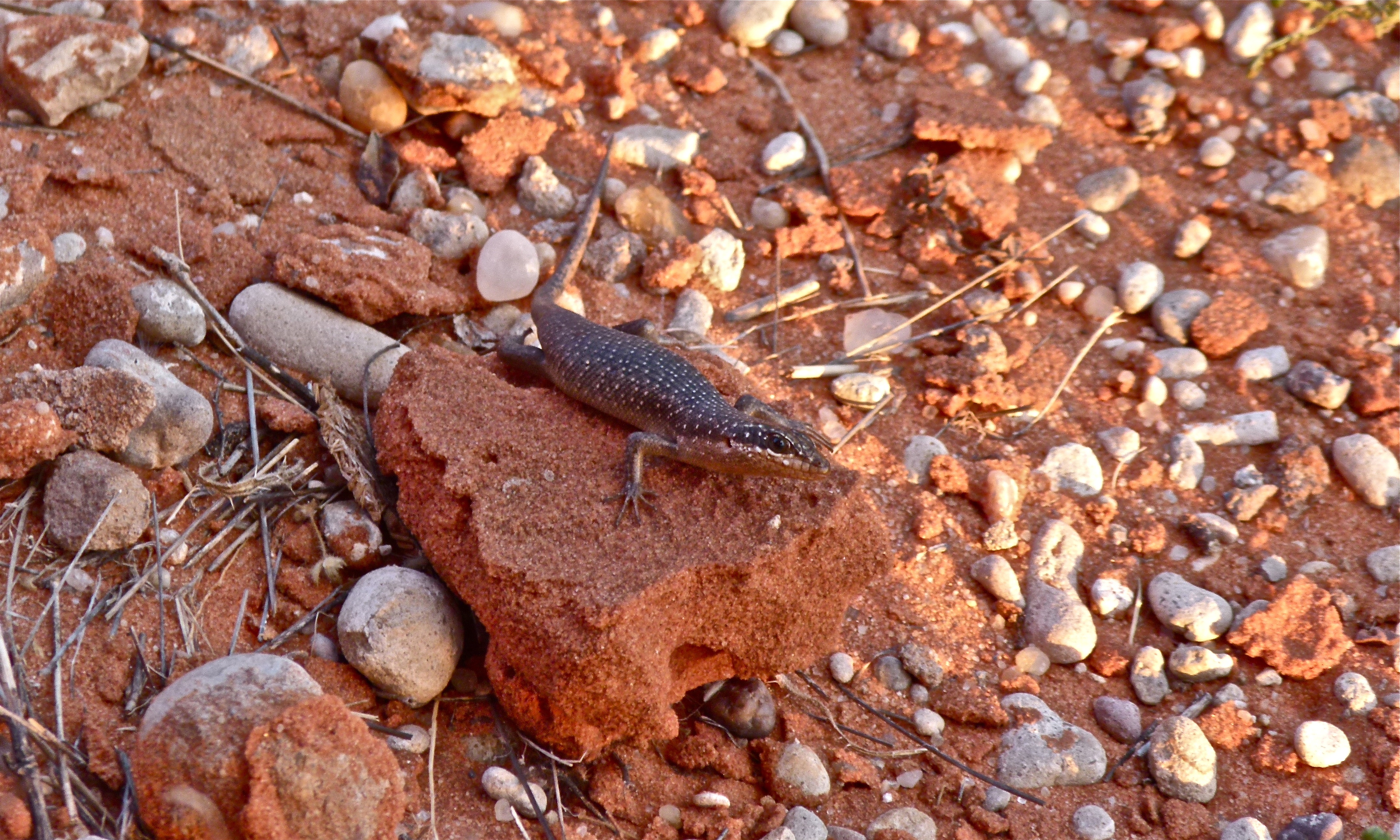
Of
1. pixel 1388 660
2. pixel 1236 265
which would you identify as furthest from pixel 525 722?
pixel 1236 265

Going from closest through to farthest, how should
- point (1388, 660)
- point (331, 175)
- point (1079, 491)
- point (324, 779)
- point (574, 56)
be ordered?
1. point (324, 779)
2. point (1388, 660)
3. point (1079, 491)
4. point (331, 175)
5. point (574, 56)

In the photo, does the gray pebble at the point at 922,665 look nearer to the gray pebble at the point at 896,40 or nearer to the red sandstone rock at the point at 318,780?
the red sandstone rock at the point at 318,780

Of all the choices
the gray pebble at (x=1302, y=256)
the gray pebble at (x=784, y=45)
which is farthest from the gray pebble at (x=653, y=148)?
the gray pebble at (x=1302, y=256)

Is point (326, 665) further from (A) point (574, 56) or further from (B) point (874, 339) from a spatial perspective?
(A) point (574, 56)

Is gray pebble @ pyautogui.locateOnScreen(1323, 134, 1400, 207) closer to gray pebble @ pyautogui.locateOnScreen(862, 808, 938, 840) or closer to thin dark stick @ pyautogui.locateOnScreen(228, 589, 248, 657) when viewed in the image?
gray pebble @ pyautogui.locateOnScreen(862, 808, 938, 840)

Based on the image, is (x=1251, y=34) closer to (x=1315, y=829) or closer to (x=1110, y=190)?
(x=1110, y=190)

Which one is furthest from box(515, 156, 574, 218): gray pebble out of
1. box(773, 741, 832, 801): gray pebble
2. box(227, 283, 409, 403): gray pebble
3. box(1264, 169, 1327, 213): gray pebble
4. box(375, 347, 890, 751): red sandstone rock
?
box(1264, 169, 1327, 213): gray pebble

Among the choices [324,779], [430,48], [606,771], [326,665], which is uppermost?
[430,48]

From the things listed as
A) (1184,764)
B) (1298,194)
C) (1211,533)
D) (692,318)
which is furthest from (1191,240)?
(1184,764)
